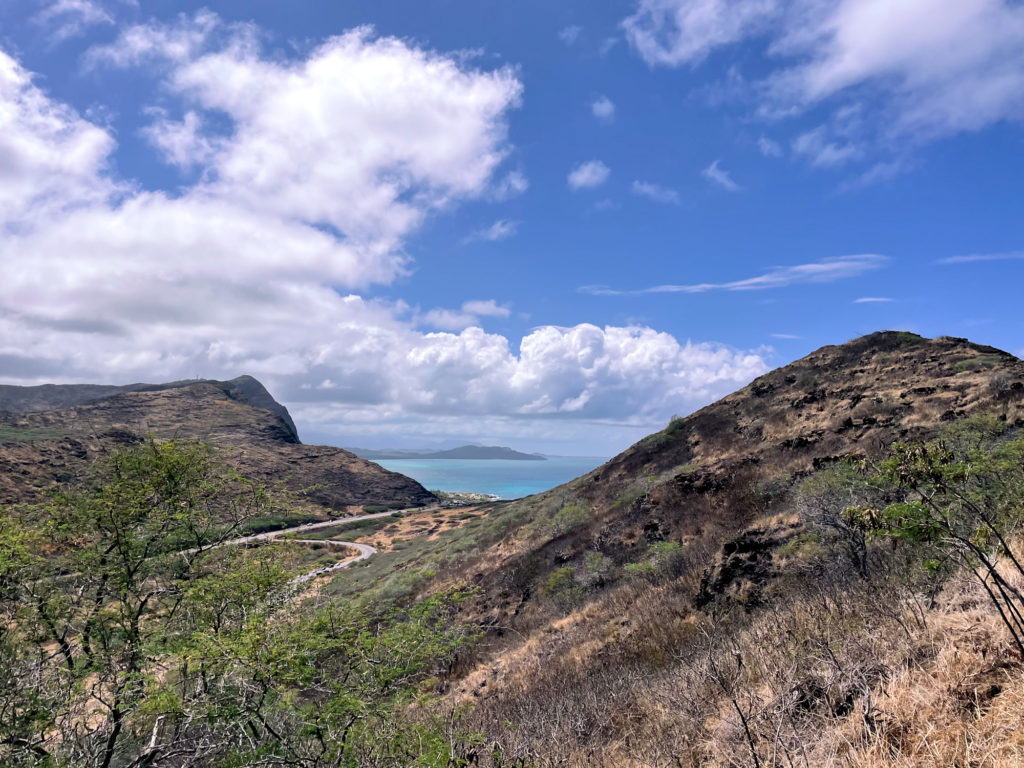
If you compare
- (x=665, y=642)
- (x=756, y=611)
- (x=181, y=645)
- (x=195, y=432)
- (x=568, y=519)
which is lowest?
(x=568, y=519)

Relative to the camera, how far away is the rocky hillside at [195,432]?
77.6m

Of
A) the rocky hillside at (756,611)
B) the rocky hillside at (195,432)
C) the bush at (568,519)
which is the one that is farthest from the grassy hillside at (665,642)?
the rocky hillside at (195,432)

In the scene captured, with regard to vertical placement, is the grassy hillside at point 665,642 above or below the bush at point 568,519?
above

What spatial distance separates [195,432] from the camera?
239 ft

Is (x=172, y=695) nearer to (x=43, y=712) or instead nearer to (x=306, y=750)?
(x=306, y=750)

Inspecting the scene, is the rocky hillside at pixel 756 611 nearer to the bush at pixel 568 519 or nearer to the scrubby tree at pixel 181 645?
the bush at pixel 568 519

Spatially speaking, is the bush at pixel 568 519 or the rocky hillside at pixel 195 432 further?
the rocky hillside at pixel 195 432

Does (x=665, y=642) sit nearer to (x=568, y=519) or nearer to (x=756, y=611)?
(x=756, y=611)

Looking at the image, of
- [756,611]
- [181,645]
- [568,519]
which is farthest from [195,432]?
[756,611]

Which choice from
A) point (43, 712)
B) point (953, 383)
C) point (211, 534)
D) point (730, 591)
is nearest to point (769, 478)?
point (730, 591)

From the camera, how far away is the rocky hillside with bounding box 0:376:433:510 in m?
77.6

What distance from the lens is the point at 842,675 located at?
4.45m

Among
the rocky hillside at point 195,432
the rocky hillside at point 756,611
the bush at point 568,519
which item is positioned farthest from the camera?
the rocky hillside at point 195,432

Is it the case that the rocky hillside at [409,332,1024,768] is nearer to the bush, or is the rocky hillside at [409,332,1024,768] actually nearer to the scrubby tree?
the bush
